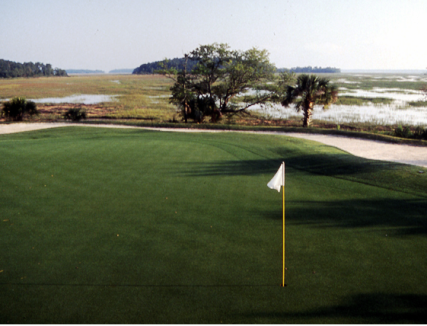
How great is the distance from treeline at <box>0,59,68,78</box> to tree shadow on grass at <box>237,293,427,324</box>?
143 metres

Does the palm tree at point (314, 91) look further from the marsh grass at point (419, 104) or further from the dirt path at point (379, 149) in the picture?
the marsh grass at point (419, 104)

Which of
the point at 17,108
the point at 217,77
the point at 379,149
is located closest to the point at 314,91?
the point at 379,149

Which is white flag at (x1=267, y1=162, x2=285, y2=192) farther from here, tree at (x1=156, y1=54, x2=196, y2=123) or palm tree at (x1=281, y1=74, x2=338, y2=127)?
tree at (x1=156, y1=54, x2=196, y2=123)

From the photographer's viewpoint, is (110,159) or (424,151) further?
(424,151)

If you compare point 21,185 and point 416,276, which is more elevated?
point 21,185

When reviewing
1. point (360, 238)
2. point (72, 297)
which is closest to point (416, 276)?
point (360, 238)

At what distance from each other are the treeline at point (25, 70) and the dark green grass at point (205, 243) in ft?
454

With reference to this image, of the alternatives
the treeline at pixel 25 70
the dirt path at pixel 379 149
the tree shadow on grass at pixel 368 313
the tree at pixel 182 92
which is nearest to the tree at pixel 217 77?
the tree at pixel 182 92

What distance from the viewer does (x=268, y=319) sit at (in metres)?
3.51

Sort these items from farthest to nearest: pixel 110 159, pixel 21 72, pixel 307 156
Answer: pixel 21 72, pixel 307 156, pixel 110 159

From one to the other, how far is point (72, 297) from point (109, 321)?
70 centimetres

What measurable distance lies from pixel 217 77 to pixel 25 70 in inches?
5662

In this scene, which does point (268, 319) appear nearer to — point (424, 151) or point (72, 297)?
point (72, 297)

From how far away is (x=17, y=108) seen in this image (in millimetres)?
24594
